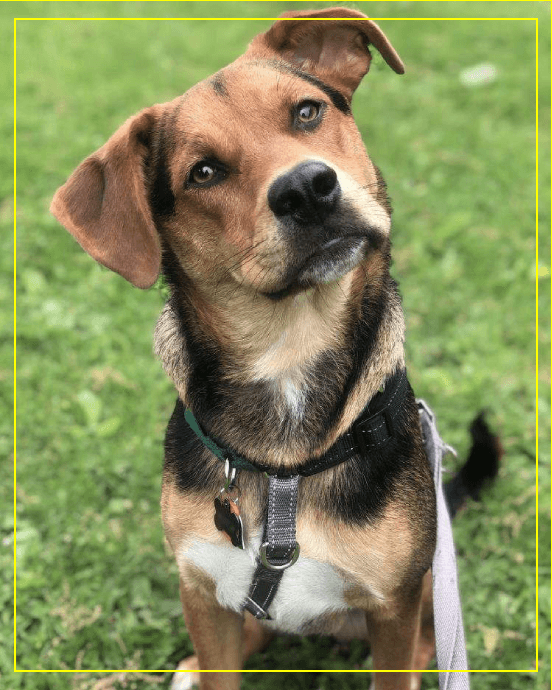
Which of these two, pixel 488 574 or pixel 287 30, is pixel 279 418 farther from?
pixel 488 574

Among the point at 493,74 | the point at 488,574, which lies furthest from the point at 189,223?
the point at 493,74

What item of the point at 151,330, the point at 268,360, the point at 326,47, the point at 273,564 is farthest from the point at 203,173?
the point at 151,330

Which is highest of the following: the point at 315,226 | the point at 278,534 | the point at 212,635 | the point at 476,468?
the point at 315,226

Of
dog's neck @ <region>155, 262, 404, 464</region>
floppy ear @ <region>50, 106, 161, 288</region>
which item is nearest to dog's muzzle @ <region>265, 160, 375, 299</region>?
dog's neck @ <region>155, 262, 404, 464</region>

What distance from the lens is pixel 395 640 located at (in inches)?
115

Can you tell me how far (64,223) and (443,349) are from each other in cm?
317

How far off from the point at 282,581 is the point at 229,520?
0.98ft

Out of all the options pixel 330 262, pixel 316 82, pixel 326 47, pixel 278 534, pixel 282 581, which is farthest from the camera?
pixel 326 47

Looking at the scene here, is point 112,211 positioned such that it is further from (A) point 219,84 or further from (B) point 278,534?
(B) point 278,534

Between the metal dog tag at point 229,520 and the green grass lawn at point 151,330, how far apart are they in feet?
4.00

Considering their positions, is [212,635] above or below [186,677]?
above

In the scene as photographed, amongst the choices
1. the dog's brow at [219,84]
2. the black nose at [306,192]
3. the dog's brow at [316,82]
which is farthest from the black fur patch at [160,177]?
the black nose at [306,192]

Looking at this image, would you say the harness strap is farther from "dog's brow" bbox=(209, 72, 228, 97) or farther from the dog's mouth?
"dog's brow" bbox=(209, 72, 228, 97)

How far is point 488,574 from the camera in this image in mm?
3936
